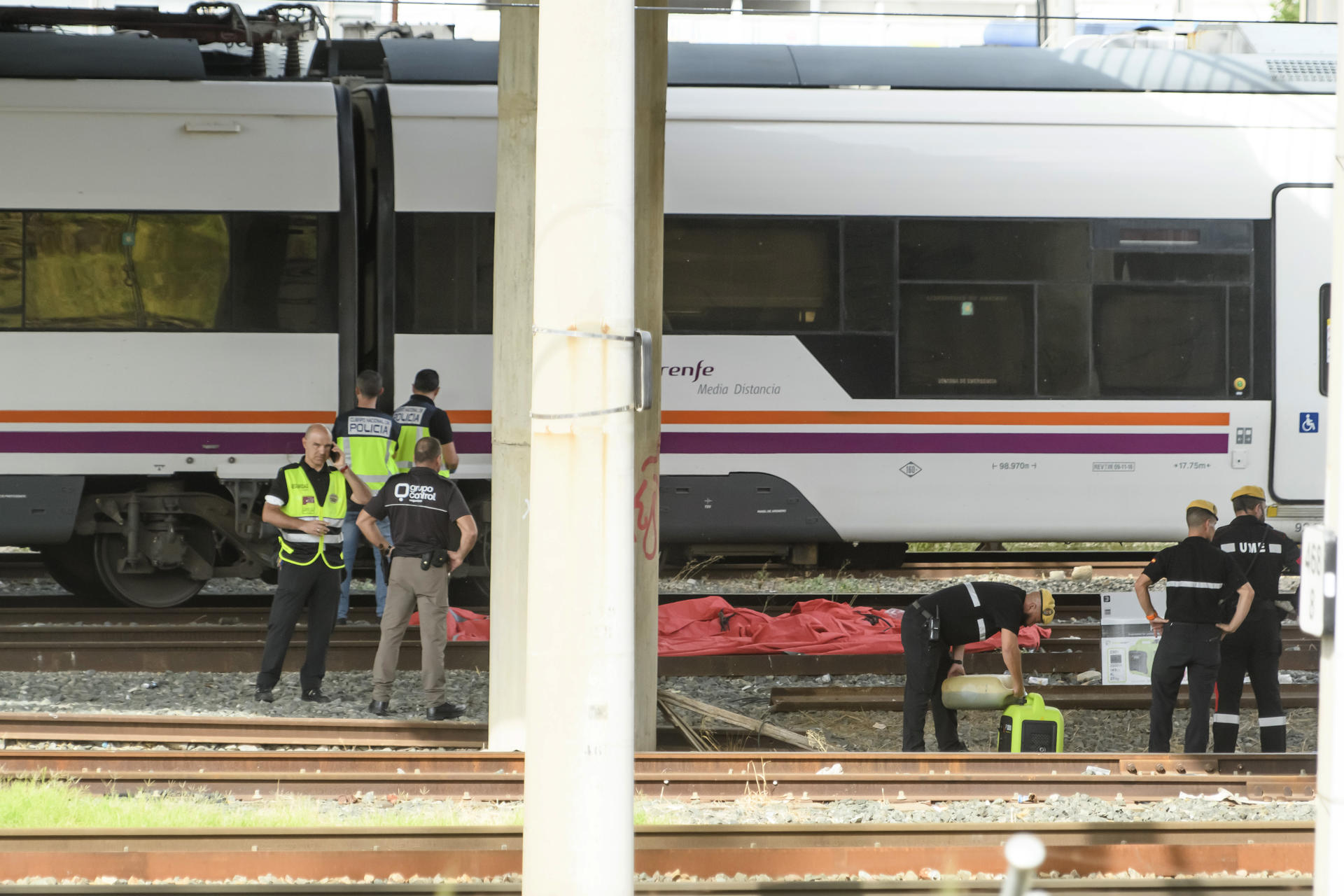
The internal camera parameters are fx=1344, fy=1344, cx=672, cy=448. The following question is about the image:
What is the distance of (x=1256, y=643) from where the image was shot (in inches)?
287

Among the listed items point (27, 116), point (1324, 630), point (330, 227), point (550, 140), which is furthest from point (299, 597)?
point (1324, 630)

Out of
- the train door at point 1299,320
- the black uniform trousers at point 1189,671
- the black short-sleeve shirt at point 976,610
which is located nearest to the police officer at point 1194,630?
the black uniform trousers at point 1189,671

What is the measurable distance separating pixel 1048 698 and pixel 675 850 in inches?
147

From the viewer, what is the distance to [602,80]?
3.86m

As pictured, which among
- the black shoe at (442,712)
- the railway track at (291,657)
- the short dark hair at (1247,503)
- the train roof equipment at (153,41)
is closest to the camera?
the short dark hair at (1247,503)

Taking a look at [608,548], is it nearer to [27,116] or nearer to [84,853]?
[84,853]

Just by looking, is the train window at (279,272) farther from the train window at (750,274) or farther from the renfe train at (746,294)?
the train window at (750,274)

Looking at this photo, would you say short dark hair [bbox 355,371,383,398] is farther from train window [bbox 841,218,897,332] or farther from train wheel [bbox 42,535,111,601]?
train window [bbox 841,218,897,332]

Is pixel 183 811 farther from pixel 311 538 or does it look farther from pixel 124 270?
pixel 124 270

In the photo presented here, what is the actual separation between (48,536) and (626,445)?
699cm

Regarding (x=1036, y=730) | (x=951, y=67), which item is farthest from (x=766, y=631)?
(x=951, y=67)

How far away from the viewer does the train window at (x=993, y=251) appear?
32.2ft

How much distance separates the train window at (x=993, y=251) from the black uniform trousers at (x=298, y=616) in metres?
4.65

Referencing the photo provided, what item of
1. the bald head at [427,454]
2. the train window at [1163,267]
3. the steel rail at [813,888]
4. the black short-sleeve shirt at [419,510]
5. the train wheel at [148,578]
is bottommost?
the steel rail at [813,888]
